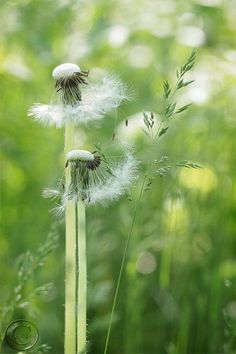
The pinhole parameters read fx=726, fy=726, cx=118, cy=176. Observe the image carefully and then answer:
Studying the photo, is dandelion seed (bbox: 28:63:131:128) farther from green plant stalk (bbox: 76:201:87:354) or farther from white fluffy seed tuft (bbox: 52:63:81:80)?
green plant stalk (bbox: 76:201:87:354)

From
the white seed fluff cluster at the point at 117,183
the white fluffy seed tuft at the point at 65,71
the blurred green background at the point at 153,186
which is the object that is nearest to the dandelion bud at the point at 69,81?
the white fluffy seed tuft at the point at 65,71

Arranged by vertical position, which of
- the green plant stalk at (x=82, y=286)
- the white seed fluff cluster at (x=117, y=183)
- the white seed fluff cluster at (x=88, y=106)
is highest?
the white seed fluff cluster at (x=88, y=106)

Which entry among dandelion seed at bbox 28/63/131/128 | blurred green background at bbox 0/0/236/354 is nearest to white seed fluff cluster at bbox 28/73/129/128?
dandelion seed at bbox 28/63/131/128

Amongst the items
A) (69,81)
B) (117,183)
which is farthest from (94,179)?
(69,81)

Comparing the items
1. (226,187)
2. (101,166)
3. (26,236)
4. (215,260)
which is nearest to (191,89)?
(226,187)

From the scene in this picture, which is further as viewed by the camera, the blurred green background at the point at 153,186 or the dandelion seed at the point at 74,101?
the blurred green background at the point at 153,186

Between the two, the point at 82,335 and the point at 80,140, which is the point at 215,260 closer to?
the point at 80,140

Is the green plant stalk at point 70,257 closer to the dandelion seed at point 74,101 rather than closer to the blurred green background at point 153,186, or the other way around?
the dandelion seed at point 74,101
